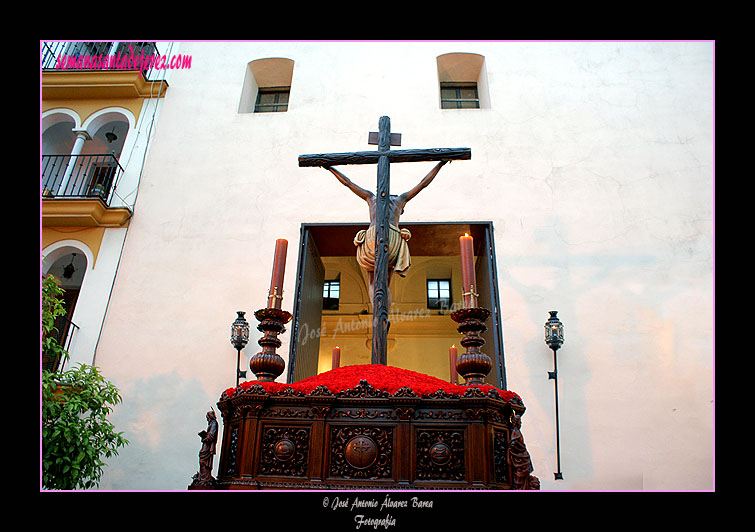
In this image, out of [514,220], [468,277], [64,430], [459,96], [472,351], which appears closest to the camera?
[472,351]

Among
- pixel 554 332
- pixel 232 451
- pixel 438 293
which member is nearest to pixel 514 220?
pixel 554 332

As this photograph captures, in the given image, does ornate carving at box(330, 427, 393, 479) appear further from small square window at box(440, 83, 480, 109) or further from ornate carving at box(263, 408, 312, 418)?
small square window at box(440, 83, 480, 109)

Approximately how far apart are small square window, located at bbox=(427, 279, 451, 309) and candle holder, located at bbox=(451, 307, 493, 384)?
814 cm

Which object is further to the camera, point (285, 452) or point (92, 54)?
point (92, 54)

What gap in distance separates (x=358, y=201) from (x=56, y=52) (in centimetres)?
540

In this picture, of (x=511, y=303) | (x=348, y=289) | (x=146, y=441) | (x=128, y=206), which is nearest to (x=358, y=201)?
(x=511, y=303)

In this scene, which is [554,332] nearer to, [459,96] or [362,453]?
[362,453]

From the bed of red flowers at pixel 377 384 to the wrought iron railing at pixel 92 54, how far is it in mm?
6651

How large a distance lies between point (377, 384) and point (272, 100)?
6791 mm

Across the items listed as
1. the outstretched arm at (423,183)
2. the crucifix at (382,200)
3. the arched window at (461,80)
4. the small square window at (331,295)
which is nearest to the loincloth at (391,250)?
the crucifix at (382,200)

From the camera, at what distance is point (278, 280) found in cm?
297

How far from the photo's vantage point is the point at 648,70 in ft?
23.2

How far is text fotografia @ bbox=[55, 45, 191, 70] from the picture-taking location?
7.69m

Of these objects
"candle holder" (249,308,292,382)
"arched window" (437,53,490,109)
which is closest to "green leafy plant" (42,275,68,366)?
"candle holder" (249,308,292,382)
